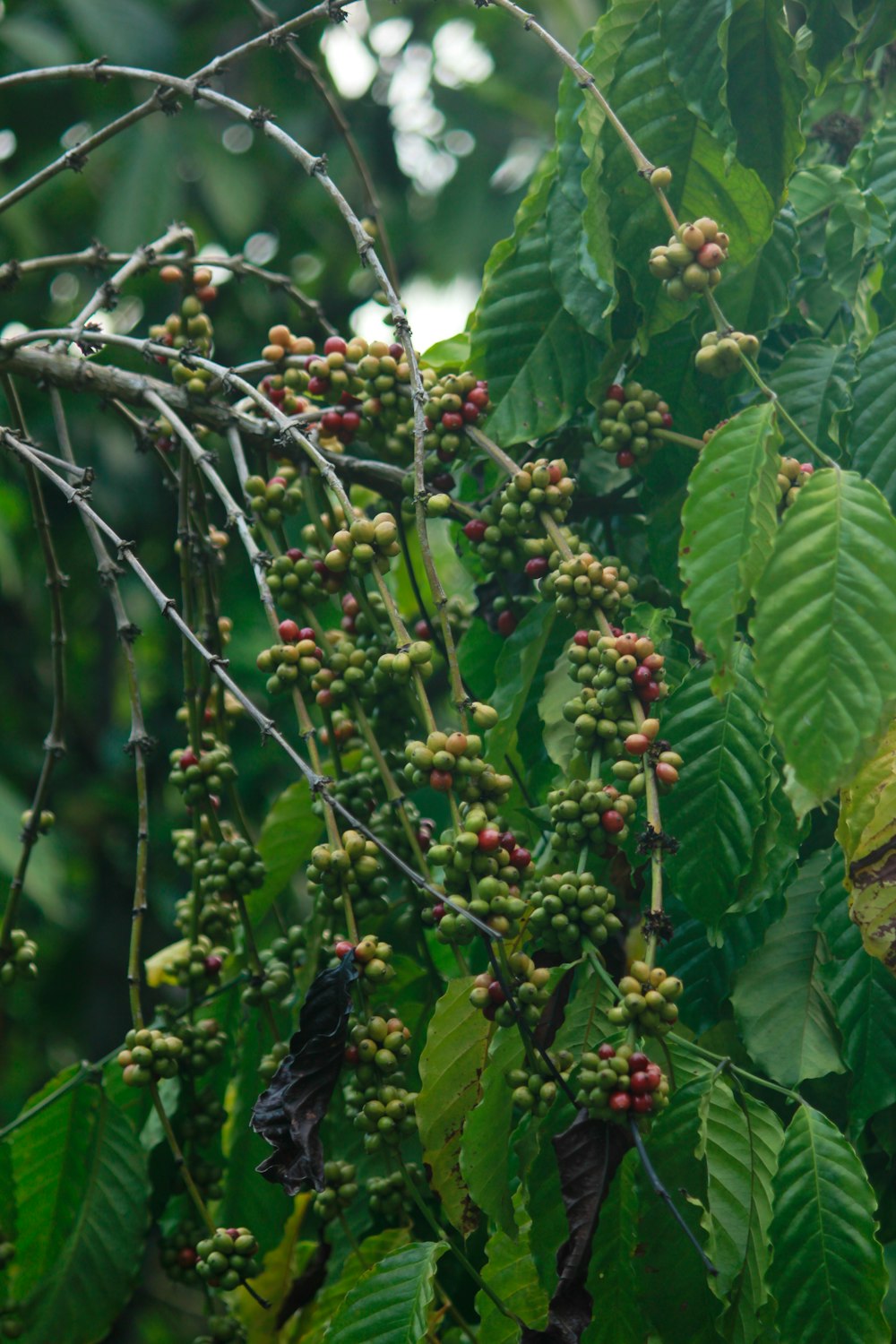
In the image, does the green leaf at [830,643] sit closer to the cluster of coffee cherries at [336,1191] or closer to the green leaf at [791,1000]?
the green leaf at [791,1000]

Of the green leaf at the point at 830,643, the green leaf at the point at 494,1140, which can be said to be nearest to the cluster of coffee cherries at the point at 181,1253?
the green leaf at the point at 494,1140

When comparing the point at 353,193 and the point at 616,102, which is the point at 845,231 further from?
the point at 353,193

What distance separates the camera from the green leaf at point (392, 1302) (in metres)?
1.13

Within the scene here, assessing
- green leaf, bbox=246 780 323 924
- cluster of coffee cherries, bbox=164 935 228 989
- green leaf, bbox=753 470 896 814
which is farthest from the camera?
green leaf, bbox=246 780 323 924

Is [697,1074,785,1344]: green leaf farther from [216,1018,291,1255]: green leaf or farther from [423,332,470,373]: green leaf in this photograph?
[423,332,470,373]: green leaf

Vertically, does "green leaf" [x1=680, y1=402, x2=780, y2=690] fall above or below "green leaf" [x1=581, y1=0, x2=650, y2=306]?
below

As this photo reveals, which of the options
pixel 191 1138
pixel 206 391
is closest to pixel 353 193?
pixel 206 391

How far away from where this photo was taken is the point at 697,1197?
3.58ft

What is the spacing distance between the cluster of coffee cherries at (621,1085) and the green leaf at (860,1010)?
0.32m

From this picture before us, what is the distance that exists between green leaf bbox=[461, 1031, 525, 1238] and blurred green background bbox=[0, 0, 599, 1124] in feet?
7.60

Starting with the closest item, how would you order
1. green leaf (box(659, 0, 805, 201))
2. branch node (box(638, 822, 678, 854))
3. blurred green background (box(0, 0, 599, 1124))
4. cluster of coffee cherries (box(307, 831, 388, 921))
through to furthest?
branch node (box(638, 822, 678, 854))
cluster of coffee cherries (box(307, 831, 388, 921))
green leaf (box(659, 0, 805, 201))
blurred green background (box(0, 0, 599, 1124))

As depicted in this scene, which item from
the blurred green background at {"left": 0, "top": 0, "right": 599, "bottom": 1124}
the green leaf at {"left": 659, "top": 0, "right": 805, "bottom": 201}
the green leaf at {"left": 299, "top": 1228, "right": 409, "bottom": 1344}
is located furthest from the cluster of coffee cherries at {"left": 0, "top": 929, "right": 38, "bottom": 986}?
the blurred green background at {"left": 0, "top": 0, "right": 599, "bottom": 1124}

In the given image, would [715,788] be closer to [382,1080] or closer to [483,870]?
[483,870]

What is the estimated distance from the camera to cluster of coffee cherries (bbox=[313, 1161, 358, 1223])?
1.32 m
